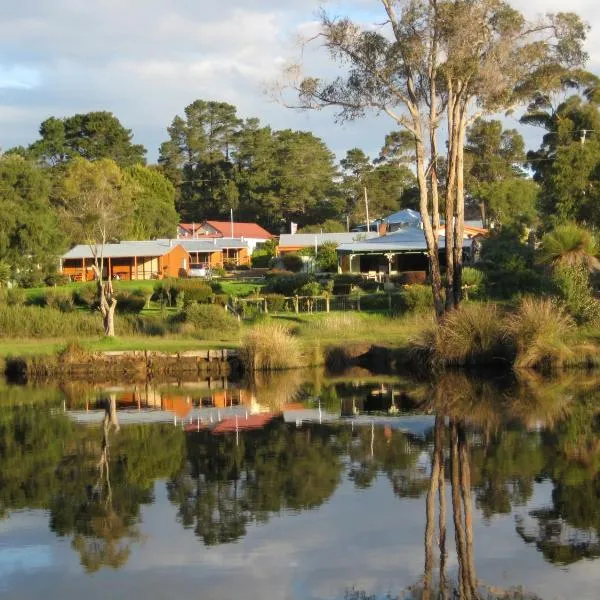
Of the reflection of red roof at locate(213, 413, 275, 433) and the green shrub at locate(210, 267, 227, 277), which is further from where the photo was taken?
the green shrub at locate(210, 267, 227, 277)

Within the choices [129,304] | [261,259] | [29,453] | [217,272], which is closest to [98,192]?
[129,304]

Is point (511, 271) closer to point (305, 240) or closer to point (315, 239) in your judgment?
point (315, 239)

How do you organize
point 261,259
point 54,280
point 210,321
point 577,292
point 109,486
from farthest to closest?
1. point 261,259
2. point 54,280
3. point 210,321
4. point 577,292
5. point 109,486

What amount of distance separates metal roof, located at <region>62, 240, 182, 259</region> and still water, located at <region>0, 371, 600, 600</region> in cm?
4622

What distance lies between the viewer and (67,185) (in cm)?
7681

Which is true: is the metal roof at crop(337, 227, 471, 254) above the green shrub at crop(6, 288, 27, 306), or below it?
above

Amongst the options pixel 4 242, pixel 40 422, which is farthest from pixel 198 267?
pixel 40 422

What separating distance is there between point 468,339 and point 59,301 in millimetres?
20933

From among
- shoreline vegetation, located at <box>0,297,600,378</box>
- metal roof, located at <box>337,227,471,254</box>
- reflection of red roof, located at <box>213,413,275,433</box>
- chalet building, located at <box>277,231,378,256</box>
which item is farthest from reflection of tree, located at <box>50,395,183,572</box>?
chalet building, located at <box>277,231,378,256</box>

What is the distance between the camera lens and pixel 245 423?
68.1 feet

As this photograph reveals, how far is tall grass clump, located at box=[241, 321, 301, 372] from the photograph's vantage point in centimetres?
2902

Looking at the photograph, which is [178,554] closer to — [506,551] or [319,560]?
[319,560]

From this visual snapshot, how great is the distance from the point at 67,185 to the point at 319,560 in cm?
6829

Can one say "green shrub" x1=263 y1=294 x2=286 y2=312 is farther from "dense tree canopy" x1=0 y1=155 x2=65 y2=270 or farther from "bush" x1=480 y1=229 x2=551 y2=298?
"dense tree canopy" x1=0 y1=155 x2=65 y2=270
